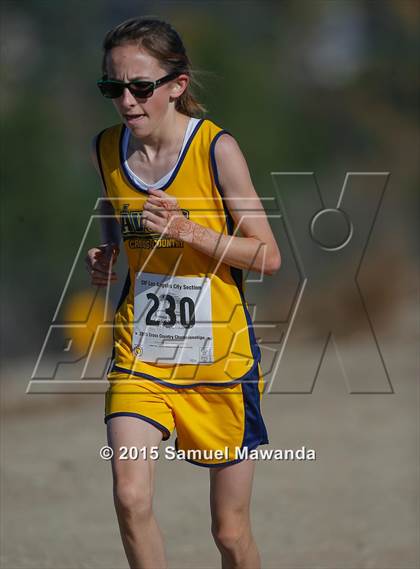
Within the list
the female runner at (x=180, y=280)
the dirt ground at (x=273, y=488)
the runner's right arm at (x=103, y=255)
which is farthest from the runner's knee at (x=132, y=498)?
the dirt ground at (x=273, y=488)

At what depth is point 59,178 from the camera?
804 cm

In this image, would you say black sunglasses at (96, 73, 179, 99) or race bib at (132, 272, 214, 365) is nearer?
black sunglasses at (96, 73, 179, 99)

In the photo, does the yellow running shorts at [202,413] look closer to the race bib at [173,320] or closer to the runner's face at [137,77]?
the race bib at [173,320]

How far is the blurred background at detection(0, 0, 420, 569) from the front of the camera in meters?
7.32

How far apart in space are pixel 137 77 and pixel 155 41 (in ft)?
0.45

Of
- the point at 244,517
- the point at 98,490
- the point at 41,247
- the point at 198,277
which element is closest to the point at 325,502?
the point at 98,490

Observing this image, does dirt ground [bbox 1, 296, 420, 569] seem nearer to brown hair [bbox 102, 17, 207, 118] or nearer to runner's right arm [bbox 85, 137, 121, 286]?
runner's right arm [bbox 85, 137, 121, 286]

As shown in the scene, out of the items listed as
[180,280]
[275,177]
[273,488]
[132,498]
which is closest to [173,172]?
[180,280]

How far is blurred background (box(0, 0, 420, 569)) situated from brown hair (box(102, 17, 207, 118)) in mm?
3743

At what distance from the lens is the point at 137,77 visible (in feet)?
9.48

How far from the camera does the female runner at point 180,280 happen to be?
290 cm

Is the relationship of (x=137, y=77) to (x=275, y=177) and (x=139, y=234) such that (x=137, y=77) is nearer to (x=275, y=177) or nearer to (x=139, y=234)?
(x=139, y=234)

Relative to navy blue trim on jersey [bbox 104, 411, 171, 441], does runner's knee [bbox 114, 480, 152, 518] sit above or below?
below

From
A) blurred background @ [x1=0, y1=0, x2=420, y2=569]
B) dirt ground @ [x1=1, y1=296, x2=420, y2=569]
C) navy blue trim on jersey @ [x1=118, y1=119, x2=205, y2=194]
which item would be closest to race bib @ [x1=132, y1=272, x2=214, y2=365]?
navy blue trim on jersey @ [x1=118, y1=119, x2=205, y2=194]
